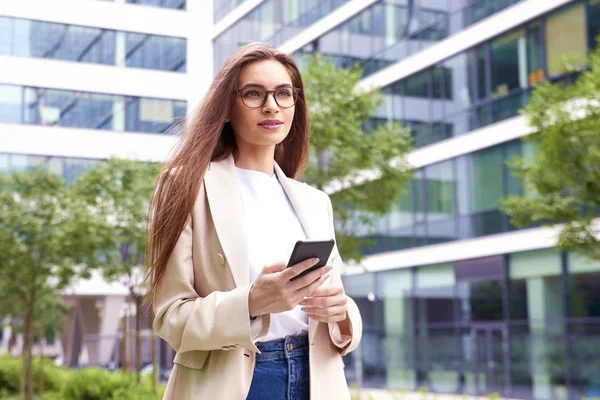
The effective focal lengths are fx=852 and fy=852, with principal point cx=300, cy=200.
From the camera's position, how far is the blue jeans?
1.89 metres

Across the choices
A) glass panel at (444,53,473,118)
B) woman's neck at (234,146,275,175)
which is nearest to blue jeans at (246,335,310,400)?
woman's neck at (234,146,275,175)

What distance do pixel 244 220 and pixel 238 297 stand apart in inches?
10.6

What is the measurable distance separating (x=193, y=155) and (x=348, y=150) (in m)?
10.1

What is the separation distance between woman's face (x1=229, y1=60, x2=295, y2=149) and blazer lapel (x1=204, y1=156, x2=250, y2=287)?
4.1 inches

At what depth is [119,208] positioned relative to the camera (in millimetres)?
14086

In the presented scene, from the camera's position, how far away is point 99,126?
14.4 meters

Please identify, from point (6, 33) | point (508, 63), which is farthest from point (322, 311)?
point (508, 63)

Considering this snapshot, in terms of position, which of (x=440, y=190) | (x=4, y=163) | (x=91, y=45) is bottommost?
(x=440, y=190)

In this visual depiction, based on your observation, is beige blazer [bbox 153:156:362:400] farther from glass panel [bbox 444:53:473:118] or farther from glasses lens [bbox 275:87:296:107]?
glass panel [bbox 444:53:473:118]

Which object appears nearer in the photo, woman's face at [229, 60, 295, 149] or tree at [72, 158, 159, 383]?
woman's face at [229, 60, 295, 149]

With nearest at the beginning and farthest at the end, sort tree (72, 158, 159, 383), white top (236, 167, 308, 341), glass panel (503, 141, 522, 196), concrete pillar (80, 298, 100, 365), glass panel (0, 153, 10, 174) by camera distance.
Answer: white top (236, 167, 308, 341) → tree (72, 158, 159, 383) → glass panel (0, 153, 10, 174) → glass panel (503, 141, 522, 196) → concrete pillar (80, 298, 100, 365)

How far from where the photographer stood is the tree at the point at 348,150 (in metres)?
12.1

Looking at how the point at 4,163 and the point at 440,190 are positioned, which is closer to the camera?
the point at 4,163

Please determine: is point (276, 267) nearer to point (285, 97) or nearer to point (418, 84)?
point (285, 97)
